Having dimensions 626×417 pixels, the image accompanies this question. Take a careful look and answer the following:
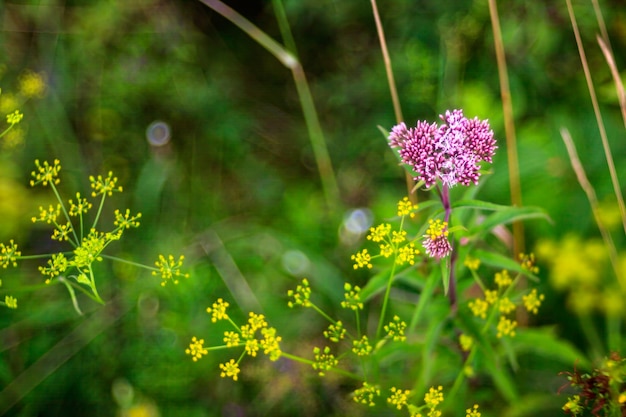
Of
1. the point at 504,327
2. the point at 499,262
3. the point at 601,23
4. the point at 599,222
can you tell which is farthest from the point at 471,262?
the point at 601,23

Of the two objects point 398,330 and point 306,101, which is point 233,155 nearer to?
point 306,101

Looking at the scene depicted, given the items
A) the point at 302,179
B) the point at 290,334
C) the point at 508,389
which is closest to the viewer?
the point at 508,389

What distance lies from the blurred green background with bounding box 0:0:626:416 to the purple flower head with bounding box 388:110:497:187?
0.62m

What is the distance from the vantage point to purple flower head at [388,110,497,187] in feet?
3.44

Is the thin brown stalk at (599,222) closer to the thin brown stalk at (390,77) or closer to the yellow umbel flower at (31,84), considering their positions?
the thin brown stalk at (390,77)

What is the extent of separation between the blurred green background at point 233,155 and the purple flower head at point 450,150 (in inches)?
24.6

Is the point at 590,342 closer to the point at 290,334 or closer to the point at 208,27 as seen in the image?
the point at 290,334

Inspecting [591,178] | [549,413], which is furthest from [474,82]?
[549,413]

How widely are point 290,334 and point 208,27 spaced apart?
105cm

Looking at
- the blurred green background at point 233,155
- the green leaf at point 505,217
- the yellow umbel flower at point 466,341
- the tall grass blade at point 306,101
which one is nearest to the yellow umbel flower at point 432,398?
the yellow umbel flower at point 466,341

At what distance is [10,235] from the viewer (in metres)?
1.85

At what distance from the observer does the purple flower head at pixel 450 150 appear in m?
1.05

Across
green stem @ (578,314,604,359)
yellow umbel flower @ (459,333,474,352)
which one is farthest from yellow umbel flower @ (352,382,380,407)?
green stem @ (578,314,604,359)

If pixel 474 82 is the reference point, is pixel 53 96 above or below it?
below
